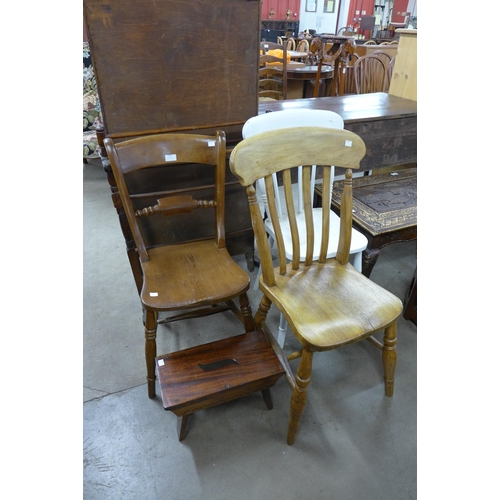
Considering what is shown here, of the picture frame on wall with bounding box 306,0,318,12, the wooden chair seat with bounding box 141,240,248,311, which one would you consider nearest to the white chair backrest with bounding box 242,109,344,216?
the wooden chair seat with bounding box 141,240,248,311

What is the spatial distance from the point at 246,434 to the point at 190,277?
2.07ft

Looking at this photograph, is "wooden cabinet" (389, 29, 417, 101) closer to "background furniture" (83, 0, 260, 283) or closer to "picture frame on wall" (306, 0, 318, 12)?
"background furniture" (83, 0, 260, 283)

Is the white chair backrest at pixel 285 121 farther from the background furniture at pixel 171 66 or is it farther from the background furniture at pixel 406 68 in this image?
the background furniture at pixel 406 68

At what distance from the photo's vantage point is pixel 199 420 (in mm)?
1348

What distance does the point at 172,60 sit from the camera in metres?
1.29

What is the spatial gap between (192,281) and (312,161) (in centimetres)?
62

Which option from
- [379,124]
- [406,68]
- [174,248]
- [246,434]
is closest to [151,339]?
[174,248]

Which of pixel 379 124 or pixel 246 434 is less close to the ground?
pixel 379 124

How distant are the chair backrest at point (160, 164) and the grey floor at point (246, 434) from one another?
0.58 metres

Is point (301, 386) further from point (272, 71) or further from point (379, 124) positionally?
point (272, 71)

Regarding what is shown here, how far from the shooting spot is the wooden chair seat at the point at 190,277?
47.7 inches

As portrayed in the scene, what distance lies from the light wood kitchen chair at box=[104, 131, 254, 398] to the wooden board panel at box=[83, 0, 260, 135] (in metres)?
0.13

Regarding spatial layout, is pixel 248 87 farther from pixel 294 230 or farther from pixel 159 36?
pixel 294 230

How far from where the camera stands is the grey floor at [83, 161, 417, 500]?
117cm
